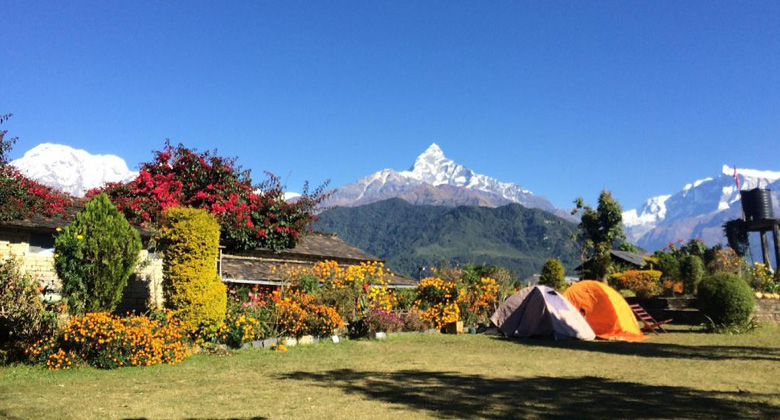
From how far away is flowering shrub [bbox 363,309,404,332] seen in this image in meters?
17.0

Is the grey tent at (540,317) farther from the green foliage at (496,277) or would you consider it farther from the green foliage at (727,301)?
the green foliage at (727,301)

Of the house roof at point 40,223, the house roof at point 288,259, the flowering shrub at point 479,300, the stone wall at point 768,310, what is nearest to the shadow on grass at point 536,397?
the house roof at point 288,259

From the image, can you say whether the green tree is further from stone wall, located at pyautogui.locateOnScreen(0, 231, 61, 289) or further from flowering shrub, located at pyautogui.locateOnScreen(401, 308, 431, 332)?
stone wall, located at pyautogui.locateOnScreen(0, 231, 61, 289)

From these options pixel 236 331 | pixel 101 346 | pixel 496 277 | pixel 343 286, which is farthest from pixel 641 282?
pixel 101 346

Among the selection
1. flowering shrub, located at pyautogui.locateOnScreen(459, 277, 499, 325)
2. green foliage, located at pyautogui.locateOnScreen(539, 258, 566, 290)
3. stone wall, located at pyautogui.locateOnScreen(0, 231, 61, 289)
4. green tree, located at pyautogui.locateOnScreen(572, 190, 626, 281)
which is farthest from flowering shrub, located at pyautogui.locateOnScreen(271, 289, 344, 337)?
green tree, located at pyautogui.locateOnScreen(572, 190, 626, 281)

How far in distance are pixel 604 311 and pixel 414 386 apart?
11.8m

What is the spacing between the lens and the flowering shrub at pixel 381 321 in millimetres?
17000

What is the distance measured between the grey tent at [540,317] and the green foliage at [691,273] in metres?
14.6

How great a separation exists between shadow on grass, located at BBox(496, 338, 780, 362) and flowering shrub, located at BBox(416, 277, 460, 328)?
10.2ft

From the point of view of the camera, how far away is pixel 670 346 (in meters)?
15.6

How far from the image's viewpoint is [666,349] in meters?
14.9

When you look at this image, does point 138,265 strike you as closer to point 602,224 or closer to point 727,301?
point 727,301

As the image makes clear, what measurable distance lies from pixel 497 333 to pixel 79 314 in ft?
43.0

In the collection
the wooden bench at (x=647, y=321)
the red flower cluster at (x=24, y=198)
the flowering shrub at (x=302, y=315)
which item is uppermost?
the red flower cluster at (x=24, y=198)
